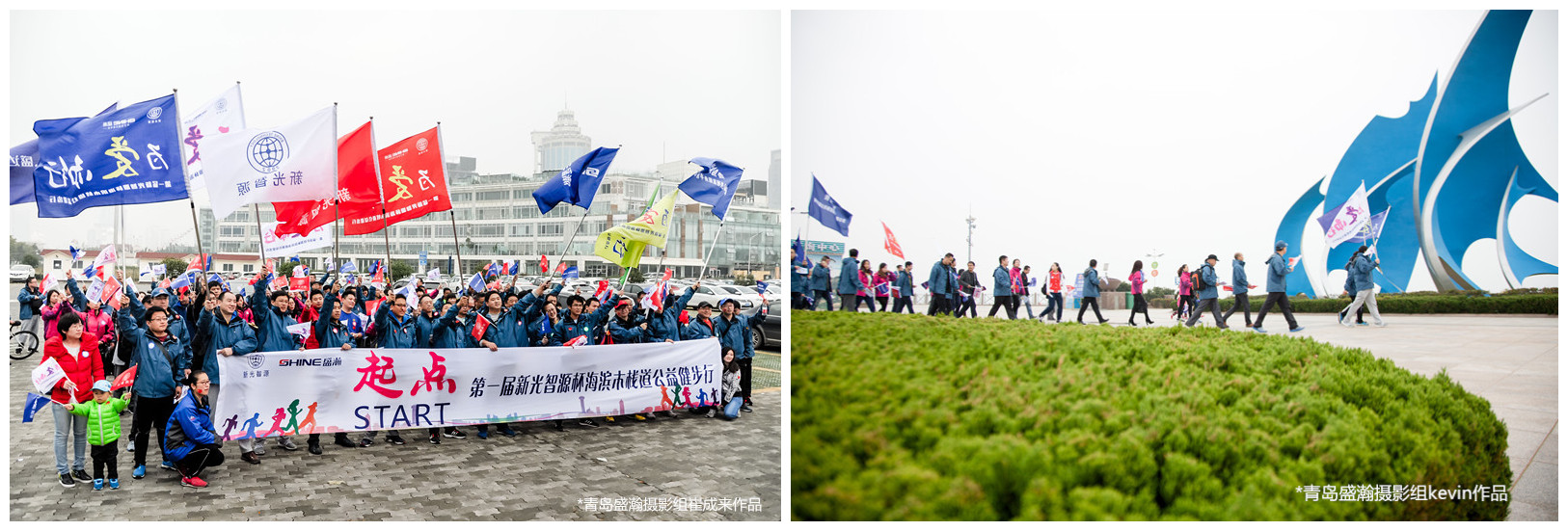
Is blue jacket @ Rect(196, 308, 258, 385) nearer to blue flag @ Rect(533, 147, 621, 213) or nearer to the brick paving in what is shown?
the brick paving

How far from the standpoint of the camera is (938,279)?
4.10 metres

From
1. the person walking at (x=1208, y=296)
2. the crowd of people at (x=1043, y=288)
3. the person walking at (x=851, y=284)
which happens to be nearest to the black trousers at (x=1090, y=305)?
the crowd of people at (x=1043, y=288)

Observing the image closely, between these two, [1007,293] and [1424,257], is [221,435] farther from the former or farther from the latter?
[1424,257]

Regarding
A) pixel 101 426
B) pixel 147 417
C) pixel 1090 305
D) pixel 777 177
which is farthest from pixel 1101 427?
pixel 147 417

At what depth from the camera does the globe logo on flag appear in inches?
240

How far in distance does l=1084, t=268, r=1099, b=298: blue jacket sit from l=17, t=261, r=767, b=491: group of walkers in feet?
10.8

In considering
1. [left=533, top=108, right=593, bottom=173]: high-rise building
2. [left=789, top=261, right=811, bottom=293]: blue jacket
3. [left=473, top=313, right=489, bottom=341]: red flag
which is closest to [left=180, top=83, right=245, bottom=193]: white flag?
[left=473, top=313, right=489, bottom=341]: red flag

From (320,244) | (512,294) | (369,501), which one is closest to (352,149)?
(320,244)

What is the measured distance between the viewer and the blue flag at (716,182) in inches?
258

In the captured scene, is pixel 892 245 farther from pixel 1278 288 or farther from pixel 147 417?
pixel 147 417

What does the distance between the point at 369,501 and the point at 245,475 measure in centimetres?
100

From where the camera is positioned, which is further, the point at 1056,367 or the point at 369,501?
the point at 369,501

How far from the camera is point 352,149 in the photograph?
7.64m

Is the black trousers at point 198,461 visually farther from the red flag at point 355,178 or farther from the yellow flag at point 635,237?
the red flag at point 355,178
